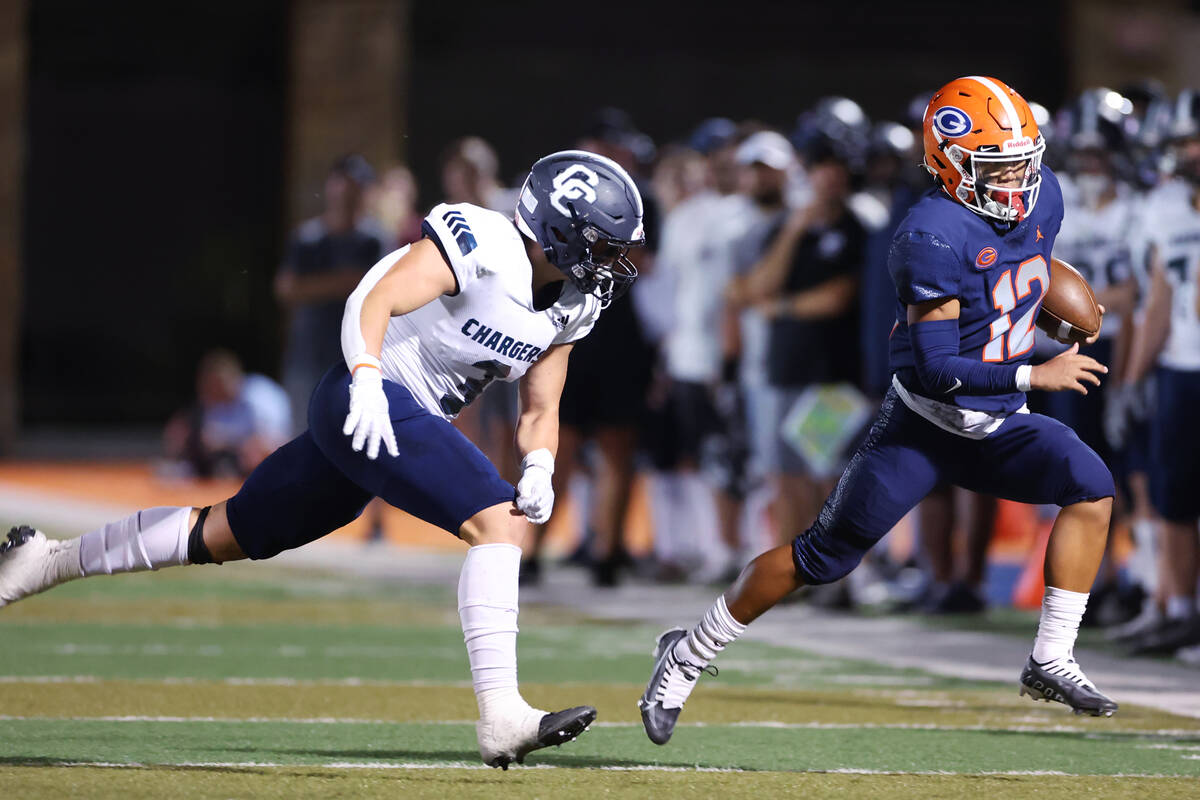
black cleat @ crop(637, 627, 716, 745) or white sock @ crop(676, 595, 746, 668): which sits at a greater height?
white sock @ crop(676, 595, 746, 668)

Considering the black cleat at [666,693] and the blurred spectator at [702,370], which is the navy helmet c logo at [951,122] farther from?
the blurred spectator at [702,370]

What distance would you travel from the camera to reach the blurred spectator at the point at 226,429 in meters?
18.4

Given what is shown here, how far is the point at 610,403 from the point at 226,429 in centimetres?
884

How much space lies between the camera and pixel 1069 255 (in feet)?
27.3

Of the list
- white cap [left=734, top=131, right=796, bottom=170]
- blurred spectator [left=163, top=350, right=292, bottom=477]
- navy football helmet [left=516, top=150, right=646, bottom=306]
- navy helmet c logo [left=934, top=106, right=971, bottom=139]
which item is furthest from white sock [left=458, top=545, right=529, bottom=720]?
blurred spectator [left=163, top=350, right=292, bottom=477]

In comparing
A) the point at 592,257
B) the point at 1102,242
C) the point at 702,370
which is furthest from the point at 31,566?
the point at 702,370

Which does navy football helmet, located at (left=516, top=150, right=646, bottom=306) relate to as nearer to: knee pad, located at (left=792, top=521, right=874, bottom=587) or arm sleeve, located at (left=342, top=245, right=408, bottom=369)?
arm sleeve, located at (left=342, top=245, right=408, bottom=369)

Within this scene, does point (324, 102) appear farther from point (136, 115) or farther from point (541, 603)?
point (541, 603)

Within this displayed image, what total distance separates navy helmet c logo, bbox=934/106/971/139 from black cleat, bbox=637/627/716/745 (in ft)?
5.02

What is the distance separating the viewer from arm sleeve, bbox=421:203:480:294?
15.8 feet

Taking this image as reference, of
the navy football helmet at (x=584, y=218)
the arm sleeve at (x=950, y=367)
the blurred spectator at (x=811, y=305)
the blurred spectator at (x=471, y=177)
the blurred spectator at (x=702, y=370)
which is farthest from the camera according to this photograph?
the blurred spectator at (x=471, y=177)

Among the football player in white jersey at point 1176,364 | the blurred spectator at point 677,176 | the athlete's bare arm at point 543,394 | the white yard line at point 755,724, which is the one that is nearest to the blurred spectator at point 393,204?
the blurred spectator at point 677,176

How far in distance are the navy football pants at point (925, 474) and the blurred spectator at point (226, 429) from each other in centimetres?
1333

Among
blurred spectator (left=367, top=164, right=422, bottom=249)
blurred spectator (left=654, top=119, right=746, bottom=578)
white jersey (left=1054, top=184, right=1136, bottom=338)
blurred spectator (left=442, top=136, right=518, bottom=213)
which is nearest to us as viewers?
white jersey (left=1054, top=184, right=1136, bottom=338)
